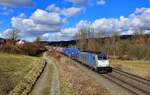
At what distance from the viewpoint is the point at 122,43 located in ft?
352

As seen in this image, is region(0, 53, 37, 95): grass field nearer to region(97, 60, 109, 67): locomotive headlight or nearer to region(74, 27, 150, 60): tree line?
region(97, 60, 109, 67): locomotive headlight

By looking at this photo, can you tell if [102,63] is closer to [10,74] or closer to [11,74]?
[11,74]

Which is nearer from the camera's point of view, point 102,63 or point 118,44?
point 102,63

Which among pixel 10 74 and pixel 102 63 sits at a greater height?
pixel 102 63

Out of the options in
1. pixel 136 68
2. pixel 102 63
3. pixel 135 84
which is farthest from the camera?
pixel 136 68

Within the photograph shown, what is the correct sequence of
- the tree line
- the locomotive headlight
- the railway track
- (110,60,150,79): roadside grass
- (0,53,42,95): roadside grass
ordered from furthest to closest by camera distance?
the tree line → the locomotive headlight → (110,60,150,79): roadside grass → the railway track → (0,53,42,95): roadside grass

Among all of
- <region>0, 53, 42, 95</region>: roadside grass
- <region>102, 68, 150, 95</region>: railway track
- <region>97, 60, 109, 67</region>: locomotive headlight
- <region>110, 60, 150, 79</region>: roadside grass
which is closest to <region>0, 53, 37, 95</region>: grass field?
<region>0, 53, 42, 95</region>: roadside grass

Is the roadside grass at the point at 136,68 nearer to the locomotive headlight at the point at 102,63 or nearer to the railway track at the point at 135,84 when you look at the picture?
the locomotive headlight at the point at 102,63

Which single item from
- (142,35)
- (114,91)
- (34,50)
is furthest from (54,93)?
(142,35)

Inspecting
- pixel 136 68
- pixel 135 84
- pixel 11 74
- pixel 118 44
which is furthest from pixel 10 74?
pixel 118 44

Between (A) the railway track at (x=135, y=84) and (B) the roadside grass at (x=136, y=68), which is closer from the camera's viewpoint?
(A) the railway track at (x=135, y=84)

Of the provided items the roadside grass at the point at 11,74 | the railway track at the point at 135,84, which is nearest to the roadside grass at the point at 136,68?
the railway track at the point at 135,84

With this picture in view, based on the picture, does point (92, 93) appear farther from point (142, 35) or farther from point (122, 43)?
point (142, 35)

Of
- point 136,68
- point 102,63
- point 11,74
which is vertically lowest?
point 136,68
